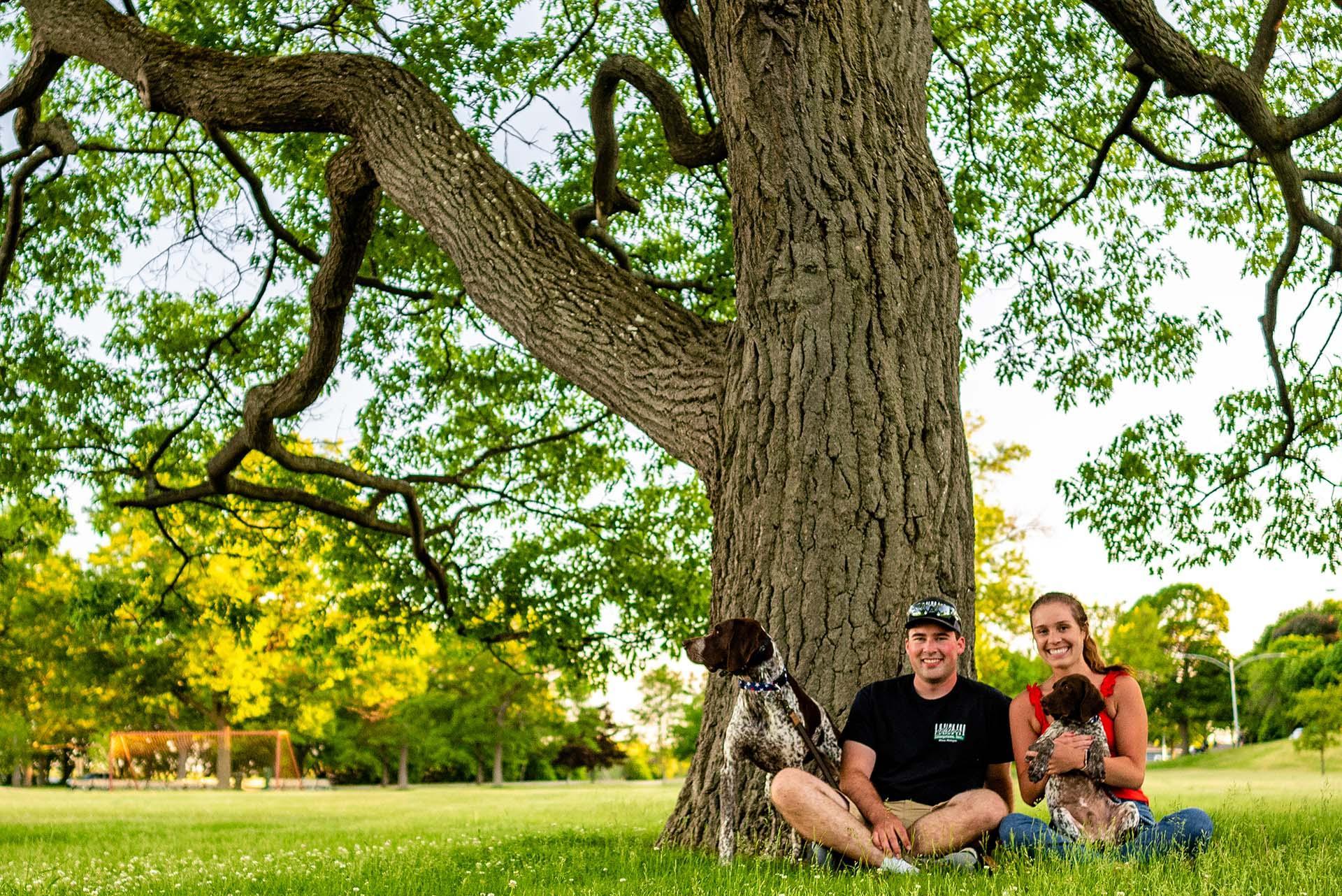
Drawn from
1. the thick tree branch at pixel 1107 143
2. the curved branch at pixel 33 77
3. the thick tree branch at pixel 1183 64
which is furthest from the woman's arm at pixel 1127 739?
the curved branch at pixel 33 77

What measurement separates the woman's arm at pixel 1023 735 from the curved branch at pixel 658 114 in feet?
20.9

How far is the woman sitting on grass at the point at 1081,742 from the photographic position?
16.9 feet

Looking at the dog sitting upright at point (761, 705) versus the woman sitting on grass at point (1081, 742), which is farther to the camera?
the dog sitting upright at point (761, 705)

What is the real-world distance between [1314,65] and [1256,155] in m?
1.81

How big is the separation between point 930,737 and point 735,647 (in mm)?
1126

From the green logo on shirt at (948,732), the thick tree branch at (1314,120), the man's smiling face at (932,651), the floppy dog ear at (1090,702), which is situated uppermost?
the thick tree branch at (1314,120)

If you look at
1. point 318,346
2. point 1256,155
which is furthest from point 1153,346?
point 318,346

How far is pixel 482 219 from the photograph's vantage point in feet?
26.8

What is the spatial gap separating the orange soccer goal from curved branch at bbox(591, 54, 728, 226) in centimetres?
3696

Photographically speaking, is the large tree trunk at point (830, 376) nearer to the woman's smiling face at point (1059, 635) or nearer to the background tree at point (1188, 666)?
the woman's smiling face at point (1059, 635)

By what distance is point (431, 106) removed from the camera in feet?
28.6

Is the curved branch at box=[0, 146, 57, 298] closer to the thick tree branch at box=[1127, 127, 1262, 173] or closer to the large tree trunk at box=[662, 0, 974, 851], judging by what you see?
the large tree trunk at box=[662, 0, 974, 851]

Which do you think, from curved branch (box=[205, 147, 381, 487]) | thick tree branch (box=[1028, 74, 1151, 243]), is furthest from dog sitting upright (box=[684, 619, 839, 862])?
thick tree branch (box=[1028, 74, 1151, 243])

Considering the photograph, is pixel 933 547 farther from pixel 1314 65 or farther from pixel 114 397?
pixel 114 397
